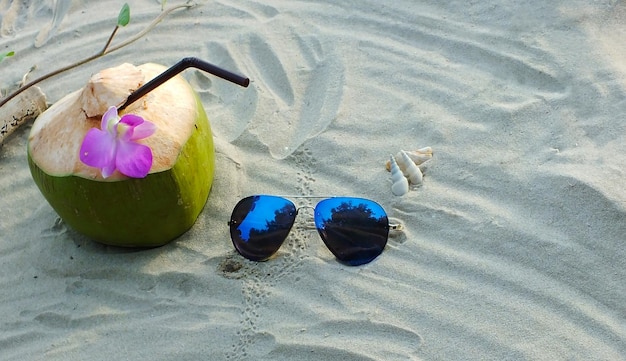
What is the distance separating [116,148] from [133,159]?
6 centimetres

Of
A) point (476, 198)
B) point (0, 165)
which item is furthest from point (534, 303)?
point (0, 165)

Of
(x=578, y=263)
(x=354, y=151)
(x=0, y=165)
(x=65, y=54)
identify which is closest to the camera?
(x=578, y=263)

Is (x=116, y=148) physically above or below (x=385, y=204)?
below

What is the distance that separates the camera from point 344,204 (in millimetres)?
2227

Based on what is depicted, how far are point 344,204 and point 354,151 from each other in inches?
14.3

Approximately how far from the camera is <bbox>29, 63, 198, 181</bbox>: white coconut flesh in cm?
204

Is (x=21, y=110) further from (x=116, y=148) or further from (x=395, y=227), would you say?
(x=395, y=227)

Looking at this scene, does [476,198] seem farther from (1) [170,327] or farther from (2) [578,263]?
(1) [170,327]

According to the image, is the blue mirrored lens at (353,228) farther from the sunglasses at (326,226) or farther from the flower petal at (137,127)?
the flower petal at (137,127)

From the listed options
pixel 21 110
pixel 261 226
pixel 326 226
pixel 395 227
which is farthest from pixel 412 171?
pixel 21 110

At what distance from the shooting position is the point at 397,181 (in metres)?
2.32

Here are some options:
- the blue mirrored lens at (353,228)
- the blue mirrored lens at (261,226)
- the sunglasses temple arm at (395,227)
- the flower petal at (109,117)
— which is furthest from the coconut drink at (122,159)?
the sunglasses temple arm at (395,227)

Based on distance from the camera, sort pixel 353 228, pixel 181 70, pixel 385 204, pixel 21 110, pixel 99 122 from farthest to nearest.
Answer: pixel 21 110
pixel 385 204
pixel 353 228
pixel 99 122
pixel 181 70

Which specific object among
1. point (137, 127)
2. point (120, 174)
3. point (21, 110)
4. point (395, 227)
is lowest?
point (21, 110)
